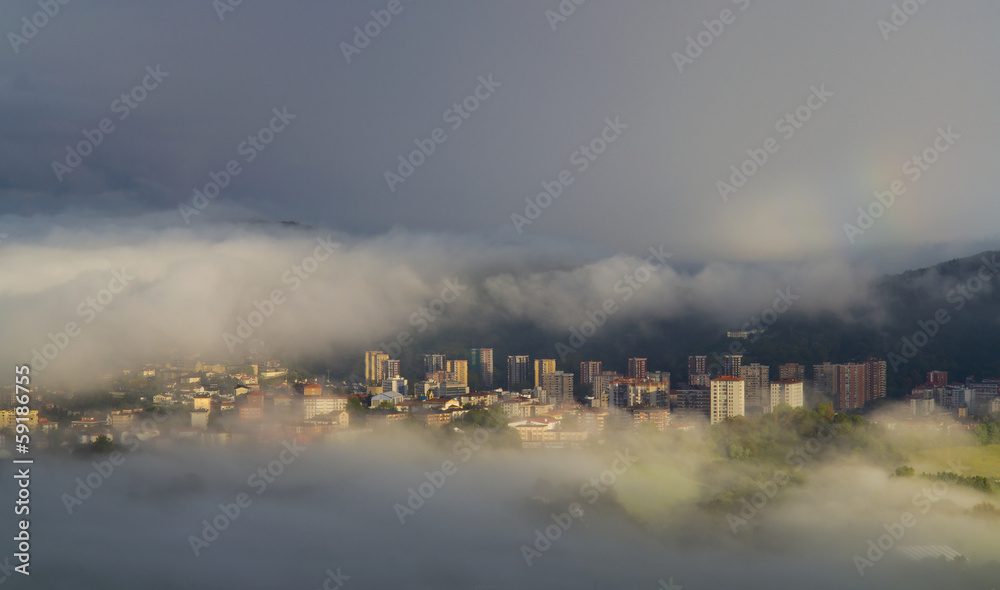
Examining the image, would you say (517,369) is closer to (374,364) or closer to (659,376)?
(659,376)

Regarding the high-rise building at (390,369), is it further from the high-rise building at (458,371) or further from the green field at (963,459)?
the green field at (963,459)

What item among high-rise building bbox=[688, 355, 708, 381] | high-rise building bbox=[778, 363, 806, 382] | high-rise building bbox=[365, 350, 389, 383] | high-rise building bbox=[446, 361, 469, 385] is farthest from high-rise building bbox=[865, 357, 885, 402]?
high-rise building bbox=[365, 350, 389, 383]

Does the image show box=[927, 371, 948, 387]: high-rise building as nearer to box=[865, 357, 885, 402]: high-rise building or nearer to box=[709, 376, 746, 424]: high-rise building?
box=[865, 357, 885, 402]: high-rise building

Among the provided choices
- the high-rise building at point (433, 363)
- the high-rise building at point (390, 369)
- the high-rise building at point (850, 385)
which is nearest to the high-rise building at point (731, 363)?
the high-rise building at point (850, 385)

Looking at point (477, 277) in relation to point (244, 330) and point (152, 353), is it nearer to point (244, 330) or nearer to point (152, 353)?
point (244, 330)

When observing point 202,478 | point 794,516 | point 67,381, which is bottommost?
point 794,516

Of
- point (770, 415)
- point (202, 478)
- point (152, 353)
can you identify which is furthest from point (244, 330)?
point (770, 415)
